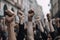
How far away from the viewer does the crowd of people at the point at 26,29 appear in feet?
17.2

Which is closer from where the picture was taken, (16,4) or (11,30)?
(11,30)

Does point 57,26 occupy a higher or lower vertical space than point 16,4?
higher

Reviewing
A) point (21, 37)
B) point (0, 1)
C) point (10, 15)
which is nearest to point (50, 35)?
point (21, 37)

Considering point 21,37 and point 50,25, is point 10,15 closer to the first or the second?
point 21,37

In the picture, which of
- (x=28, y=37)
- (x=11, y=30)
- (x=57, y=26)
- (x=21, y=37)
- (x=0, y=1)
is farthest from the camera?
(x=0, y=1)

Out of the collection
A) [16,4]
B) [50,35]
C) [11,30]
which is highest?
[11,30]

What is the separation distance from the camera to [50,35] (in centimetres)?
668

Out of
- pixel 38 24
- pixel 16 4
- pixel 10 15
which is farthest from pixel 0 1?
pixel 10 15

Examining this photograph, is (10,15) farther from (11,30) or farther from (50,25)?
(50,25)

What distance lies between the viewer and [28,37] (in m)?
5.75

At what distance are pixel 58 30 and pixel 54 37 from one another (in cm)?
20

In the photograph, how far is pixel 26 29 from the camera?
596 cm

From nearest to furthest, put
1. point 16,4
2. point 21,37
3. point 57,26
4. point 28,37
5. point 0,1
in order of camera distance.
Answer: point 28,37 < point 21,37 < point 57,26 < point 0,1 < point 16,4

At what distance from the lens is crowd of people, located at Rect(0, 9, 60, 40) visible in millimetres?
5246
